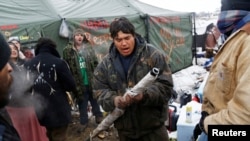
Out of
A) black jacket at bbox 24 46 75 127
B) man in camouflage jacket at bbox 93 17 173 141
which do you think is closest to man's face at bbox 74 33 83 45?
black jacket at bbox 24 46 75 127

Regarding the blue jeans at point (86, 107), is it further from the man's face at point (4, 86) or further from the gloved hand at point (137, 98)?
the man's face at point (4, 86)

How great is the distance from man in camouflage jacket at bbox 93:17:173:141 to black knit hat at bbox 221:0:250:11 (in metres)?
1.02

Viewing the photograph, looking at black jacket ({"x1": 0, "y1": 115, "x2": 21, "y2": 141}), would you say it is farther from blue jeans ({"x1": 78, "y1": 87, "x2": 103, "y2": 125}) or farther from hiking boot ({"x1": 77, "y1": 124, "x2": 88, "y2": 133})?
hiking boot ({"x1": 77, "y1": 124, "x2": 88, "y2": 133})

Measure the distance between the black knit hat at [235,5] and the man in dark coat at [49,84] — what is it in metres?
2.57

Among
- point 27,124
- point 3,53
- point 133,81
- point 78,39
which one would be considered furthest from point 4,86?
point 78,39

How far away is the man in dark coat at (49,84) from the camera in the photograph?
3605 millimetres

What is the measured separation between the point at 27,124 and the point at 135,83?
2.05 meters

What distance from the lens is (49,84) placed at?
3.66 metres

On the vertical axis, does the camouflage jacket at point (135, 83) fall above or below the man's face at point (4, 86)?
below

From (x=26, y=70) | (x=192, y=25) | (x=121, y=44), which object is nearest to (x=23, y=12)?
(x=26, y=70)

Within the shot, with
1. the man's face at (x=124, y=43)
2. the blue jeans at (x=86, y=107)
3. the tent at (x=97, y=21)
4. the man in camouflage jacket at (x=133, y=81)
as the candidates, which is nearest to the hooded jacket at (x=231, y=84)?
the man in camouflage jacket at (x=133, y=81)

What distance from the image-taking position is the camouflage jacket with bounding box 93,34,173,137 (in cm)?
247

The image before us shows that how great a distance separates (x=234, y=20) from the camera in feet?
4.95

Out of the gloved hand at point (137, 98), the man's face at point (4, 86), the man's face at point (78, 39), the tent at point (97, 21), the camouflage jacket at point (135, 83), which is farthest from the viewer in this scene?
the tent at point (97, 21)
